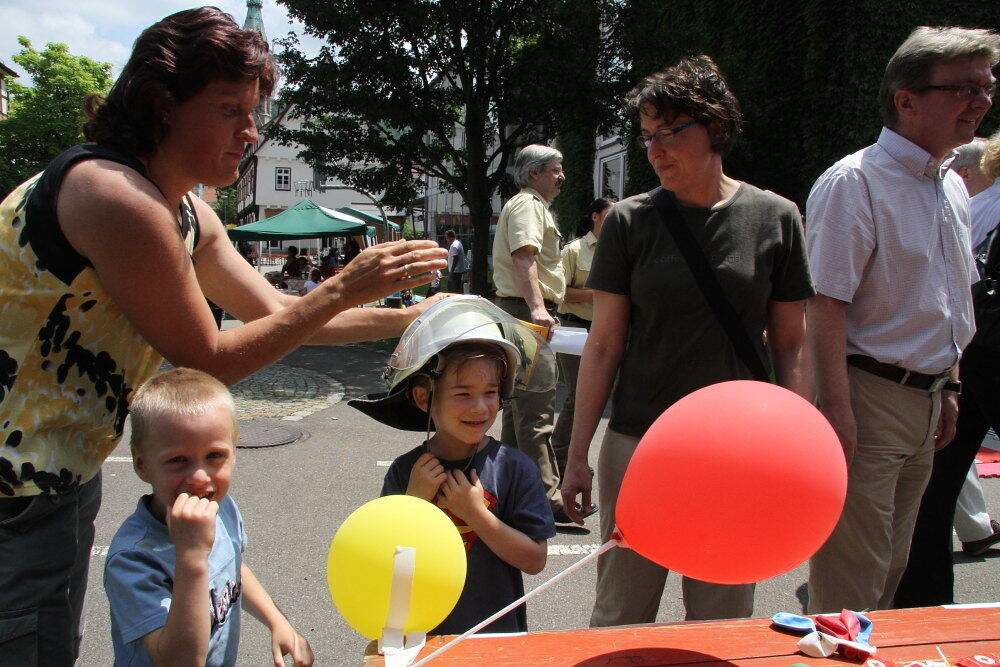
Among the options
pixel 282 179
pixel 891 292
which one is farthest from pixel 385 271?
pixel 282 179

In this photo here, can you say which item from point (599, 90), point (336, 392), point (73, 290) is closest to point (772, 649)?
point (73, 290)

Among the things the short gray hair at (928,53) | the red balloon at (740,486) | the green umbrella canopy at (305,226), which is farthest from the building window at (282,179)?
the red balloon at (740,486)

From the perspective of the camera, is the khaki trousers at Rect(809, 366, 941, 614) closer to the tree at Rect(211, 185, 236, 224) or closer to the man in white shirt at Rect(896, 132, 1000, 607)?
the man in white shirt at Rect(896, 132, 1000, 607)

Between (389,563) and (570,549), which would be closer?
(389,563)

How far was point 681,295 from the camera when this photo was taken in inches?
79.0

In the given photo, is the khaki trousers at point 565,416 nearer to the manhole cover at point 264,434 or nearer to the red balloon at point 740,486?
the manhole cover at point 264,434

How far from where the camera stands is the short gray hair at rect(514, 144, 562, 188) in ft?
14.2

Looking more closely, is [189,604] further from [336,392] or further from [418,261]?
[336,392]

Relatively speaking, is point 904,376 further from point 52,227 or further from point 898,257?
point 52,227

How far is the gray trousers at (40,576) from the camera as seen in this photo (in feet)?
4.41

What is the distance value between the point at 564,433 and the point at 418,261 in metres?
2.96

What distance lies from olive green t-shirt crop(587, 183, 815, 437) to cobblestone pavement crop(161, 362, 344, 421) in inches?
193

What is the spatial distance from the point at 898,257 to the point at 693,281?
0.67m

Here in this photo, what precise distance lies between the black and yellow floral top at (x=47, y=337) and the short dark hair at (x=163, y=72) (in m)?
0.09
